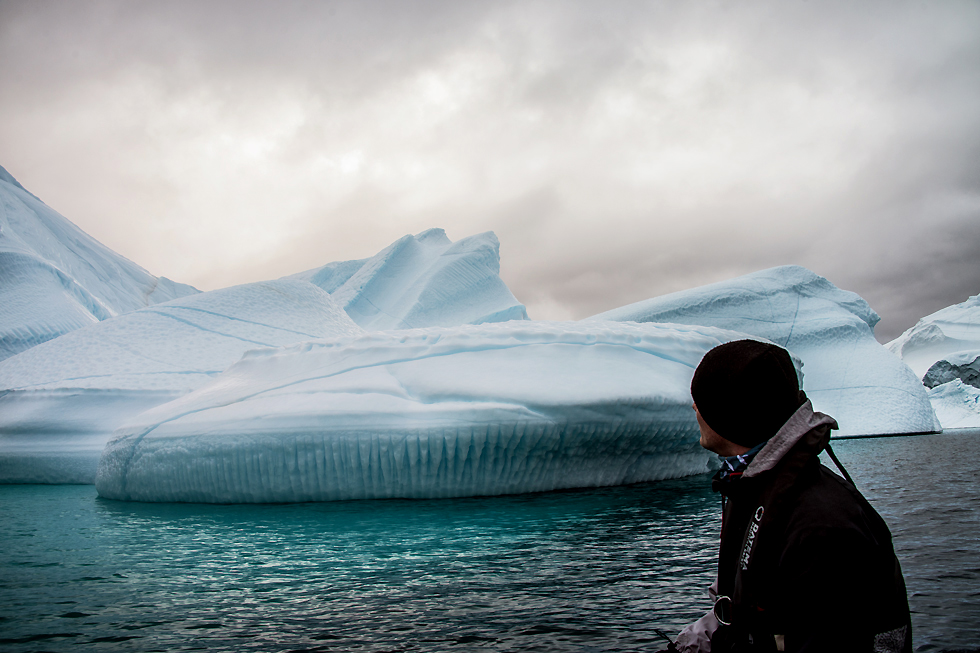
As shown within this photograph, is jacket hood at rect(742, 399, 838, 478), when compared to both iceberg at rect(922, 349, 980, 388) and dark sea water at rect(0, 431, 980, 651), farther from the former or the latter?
iceberg at rect(922, 349, 980, 388)

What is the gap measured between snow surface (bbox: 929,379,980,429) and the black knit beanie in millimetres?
27389

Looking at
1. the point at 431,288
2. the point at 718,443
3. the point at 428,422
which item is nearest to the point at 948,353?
the point at 431,288

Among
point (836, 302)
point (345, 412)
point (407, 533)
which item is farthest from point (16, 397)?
point (836, 302)

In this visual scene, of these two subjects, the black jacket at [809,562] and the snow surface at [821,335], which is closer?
the black jacket at [809,562]

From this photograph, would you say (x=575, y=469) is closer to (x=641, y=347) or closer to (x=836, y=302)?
(x=641, y=347)

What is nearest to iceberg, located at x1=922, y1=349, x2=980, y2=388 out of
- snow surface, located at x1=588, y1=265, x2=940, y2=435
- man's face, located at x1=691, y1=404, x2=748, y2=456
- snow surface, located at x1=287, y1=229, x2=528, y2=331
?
snow surface, located at x1=588, y1=265, x2=940, y2=435

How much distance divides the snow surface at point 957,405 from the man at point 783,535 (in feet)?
89.8

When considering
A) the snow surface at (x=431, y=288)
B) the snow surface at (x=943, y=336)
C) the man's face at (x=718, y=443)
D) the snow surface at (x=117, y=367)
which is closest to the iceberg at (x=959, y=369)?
the snow surface at (x=943, y=336)

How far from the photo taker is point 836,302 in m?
17.5

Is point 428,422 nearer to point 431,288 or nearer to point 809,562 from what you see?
point 809,562

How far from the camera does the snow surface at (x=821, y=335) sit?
50.3ft

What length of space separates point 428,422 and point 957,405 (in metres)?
26.2

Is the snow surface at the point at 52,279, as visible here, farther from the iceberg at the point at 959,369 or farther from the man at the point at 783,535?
the iceberg at the point at 959,369

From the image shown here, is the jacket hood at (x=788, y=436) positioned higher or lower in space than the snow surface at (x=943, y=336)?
lower
